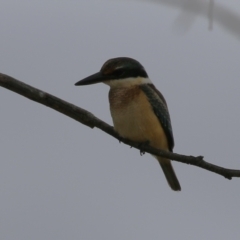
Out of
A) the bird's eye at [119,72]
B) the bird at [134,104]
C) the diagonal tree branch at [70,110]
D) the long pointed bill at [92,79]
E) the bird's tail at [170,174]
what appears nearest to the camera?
the diagonal tree branch at [70,110]

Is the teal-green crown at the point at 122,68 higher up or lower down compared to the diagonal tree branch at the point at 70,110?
higher up

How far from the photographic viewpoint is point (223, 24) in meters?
1.79

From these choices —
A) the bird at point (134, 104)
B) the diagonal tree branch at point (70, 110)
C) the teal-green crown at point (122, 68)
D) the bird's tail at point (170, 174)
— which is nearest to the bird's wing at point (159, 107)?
the bird at point (134, 104)

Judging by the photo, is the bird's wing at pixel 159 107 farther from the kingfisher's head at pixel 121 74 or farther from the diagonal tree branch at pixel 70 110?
the diagonal tree branch at pixel 70 110

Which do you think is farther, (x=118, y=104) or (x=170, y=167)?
(x=170, y=167)

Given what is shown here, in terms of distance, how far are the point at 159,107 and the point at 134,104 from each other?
0.27 metres

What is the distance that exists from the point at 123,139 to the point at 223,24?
2.60m

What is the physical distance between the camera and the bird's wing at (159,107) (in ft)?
14.8

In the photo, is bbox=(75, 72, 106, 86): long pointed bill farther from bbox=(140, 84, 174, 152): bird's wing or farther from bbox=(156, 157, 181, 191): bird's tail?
bbox=(156, 157, 181, 191): bird's tail

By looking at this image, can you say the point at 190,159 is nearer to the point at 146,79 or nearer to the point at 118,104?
the point at 118,104

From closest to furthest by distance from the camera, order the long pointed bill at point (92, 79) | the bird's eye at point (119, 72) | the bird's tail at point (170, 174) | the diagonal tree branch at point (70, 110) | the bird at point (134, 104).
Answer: the diagonal tree branch at point (70, 110) < the long pointed bill at point (92, 79) < the bird at point (134, 104) < the bird's eye at point (119, 72) < the bird's tail at point (170, 174)

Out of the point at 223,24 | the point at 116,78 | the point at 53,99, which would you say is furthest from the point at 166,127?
the point at 223,24

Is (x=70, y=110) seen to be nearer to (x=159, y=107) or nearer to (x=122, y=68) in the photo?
(x=122, y=68)

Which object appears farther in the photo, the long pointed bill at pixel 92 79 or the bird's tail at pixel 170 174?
the bird's tail at pixel 170 174
